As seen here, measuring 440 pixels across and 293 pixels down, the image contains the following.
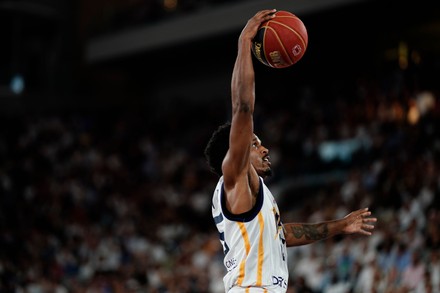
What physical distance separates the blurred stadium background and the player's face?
15.2ft

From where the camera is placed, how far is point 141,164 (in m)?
19.3

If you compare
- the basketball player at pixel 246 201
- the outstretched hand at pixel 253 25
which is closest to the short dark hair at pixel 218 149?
the basketball player at pixel 246 201

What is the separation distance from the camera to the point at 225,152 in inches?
223

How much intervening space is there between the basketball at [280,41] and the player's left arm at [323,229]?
4.04 feet

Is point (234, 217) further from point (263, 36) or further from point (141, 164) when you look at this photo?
point (141, 164)

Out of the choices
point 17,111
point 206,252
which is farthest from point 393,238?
point 17,111

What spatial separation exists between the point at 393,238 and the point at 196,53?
12465mm

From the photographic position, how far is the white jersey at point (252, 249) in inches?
210

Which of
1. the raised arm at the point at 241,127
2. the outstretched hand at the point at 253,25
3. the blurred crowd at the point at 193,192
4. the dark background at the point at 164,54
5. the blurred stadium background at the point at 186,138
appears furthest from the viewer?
the dark background at the point at 164,54

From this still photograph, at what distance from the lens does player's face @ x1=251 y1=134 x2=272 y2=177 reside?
5.61 metres

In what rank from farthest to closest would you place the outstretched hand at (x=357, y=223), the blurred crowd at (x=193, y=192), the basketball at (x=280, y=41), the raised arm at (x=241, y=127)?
the blurred crowd at (x=193, y=192)
the outstretched hand at (x=357, y=223)
the basketball at (x=280, y=41)
the raised arm at (x=241, y=127)

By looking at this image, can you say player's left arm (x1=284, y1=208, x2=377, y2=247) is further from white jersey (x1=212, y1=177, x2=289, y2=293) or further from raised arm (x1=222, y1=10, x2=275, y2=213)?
raised arm (x1=222, y1=10, x2=275, y2=213)

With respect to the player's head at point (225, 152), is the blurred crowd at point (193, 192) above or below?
below

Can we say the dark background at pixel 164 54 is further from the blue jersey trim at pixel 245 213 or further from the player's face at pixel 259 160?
the blue jersey trim at pixel 245 213
